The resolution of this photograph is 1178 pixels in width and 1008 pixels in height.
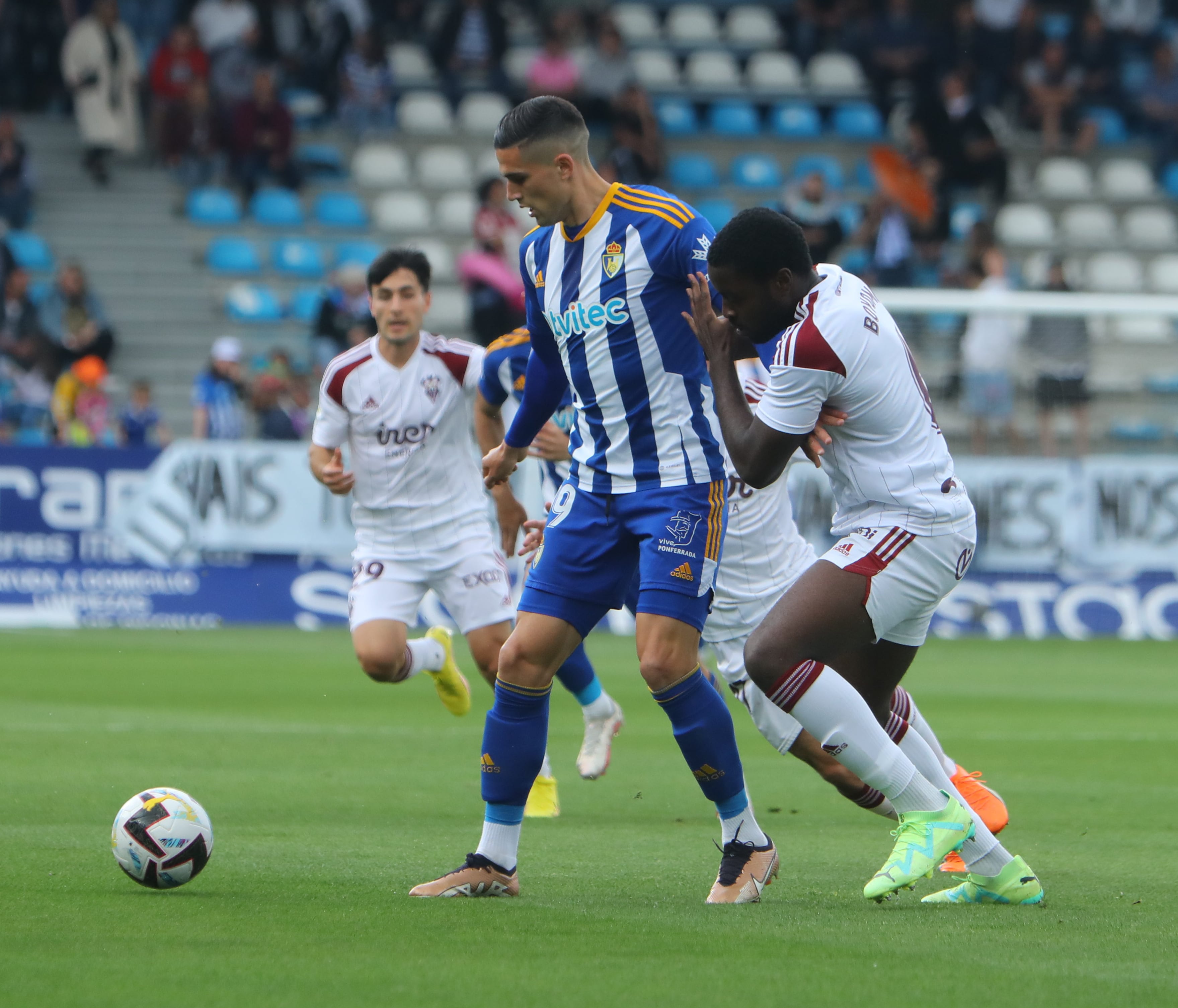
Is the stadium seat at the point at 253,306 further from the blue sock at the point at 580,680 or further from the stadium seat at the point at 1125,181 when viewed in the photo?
the blue sock at the point at 580,680

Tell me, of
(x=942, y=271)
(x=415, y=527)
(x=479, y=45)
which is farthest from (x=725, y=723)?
(x=479, y=45)

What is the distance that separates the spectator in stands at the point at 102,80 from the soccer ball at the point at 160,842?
691 inches

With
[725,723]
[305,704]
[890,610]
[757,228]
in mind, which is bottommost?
[305,704]

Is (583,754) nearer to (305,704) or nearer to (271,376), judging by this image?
(305,704)

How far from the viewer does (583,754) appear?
26.2 feet

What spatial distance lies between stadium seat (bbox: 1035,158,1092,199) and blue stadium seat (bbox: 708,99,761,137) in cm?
395

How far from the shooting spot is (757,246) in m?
5.04

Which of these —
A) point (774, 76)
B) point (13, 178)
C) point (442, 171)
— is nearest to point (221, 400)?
point (13, 178)

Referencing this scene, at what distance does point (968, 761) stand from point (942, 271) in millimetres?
12884

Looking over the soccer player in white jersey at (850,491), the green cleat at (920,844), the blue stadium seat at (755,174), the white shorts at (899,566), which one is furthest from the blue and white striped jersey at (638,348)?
the blue stadium seat at (755,174)

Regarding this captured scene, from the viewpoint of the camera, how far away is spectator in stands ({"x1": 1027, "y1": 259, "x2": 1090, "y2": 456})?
1745cm

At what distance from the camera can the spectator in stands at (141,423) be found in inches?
701

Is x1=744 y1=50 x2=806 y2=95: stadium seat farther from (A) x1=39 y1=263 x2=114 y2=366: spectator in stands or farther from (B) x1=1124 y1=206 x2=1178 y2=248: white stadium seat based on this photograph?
(A) x1=39 y1=263 x2=114 y2=366: spectator in stands

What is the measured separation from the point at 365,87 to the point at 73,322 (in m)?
5.90
